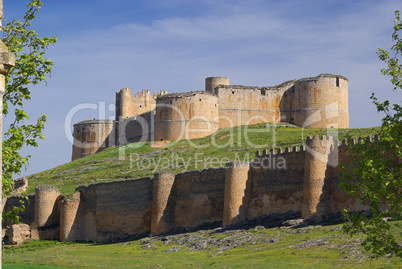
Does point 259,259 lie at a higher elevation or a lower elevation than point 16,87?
lower

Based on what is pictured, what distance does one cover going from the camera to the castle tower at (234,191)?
40375mm

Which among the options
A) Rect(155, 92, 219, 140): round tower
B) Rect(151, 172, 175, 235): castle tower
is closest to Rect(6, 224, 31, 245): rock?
Rect(151, 172, 175, 235): castle tower

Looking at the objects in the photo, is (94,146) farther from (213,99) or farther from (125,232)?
(125,232)

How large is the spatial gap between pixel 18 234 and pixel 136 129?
34.9 m

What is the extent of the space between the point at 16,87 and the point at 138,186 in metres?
29.9

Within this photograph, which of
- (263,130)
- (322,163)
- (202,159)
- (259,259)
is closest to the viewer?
(259,259)

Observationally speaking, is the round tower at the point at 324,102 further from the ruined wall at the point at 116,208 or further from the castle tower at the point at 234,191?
the castle tower at the point at 234,191

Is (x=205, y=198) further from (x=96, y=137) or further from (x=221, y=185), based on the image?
(x=96, y=137)

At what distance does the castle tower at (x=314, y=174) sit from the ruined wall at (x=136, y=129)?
4028 cm

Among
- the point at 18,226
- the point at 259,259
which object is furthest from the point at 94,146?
the point at 259,259

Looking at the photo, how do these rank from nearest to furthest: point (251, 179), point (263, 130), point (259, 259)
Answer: point (259, 259)
point (251, 179)
point (263, 130)

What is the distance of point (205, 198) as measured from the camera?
142 feet

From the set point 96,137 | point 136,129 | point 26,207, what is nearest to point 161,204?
point 26,207

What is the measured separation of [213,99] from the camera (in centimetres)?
7331
